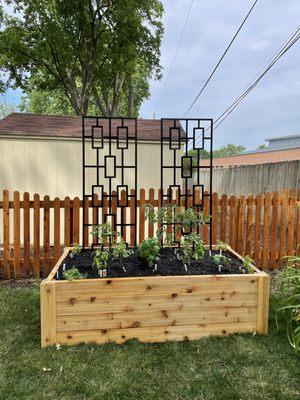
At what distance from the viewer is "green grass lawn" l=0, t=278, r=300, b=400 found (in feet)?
6.41

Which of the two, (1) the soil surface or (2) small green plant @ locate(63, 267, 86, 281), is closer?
(2) small green plant @ locate(63, 267, 86, 281)

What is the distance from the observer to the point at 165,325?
8.48 ft

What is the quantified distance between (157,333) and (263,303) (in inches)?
36.5

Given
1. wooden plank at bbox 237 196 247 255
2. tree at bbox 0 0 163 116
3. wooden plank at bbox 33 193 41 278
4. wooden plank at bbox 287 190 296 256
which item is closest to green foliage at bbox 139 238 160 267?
wooden plank at bbox 33 193 41 278

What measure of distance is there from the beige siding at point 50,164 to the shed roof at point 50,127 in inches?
4.9

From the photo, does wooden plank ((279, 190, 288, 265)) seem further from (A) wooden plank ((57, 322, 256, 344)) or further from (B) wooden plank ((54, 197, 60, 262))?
(B) wooden plank ((54, 197, 60, 262))

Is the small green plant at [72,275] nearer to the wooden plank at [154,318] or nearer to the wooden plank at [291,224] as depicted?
the wooden plank at [154,318]

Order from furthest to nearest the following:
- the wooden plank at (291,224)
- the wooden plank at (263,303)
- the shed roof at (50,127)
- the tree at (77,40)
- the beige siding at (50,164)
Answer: the tree at (77,40) < the shed roof at (50,127) < the beige siding at (50,164) < the wooden plank at (291,224) < the wooden plank at (263,303)

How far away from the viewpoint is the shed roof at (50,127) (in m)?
5.85

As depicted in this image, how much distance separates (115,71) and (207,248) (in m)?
11.8

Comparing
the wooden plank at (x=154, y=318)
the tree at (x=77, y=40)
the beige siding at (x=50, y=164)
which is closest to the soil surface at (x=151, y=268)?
the wooden plank at (x=154, y=318)

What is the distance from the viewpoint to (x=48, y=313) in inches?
96.8

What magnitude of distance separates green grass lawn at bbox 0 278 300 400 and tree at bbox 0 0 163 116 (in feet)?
39.5

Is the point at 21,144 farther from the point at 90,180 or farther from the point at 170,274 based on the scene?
the point at 170,274
